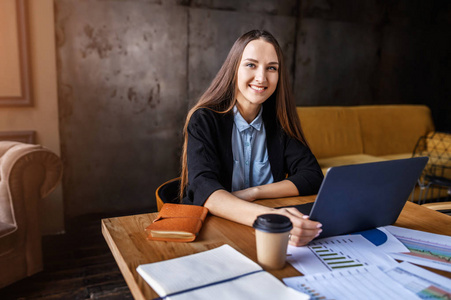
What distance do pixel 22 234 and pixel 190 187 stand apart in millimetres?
1348

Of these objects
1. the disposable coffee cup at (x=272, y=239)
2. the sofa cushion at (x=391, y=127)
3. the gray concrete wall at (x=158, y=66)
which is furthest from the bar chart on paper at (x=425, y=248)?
the sofa cushion at (x=391, y=127)

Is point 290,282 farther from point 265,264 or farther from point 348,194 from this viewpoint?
point 348,194

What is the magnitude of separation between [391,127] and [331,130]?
0.84 m

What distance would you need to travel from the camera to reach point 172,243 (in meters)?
0.98

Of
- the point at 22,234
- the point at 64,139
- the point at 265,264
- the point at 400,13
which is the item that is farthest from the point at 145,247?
the point at 400,13

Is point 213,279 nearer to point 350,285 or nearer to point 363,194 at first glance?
point 350,285

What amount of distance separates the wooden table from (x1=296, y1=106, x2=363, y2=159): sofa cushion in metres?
2.31

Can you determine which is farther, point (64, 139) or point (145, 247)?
point (64, 139)

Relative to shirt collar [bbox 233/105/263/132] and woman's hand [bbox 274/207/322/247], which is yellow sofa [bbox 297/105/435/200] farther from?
woman's hand [bbox 274/207/322/247]

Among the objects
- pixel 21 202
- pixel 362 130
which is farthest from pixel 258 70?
pixel 362 130

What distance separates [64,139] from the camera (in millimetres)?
3088

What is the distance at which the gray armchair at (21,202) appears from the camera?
6.73 feet

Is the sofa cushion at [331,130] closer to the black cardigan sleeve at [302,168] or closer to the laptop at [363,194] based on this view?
the black cardigan sleeve at [302,168]

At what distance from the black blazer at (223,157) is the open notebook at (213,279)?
0.39 m
